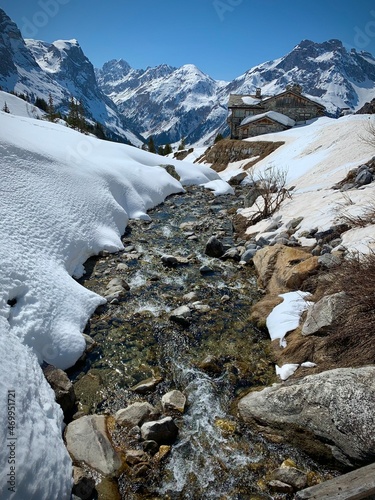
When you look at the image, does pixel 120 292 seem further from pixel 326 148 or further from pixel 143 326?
pixel 326 148

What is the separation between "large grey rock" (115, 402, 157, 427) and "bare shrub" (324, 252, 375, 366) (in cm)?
347

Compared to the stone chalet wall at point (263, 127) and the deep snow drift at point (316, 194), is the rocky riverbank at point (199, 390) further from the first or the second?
the stone chalet wall at point (263, 127)

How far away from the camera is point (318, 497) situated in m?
3.35

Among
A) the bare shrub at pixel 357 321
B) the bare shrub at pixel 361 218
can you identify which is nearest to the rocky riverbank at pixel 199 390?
the bare shrub at pixel 357 321

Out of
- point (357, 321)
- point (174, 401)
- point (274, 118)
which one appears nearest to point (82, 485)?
A: point (174, 401)

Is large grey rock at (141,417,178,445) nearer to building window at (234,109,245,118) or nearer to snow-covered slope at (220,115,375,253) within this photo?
snow-covered slope at (220,115,375,253)

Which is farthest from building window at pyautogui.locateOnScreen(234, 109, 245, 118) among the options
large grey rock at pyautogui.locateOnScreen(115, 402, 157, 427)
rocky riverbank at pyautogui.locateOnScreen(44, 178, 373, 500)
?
large grey rock at pyautogui.locateOnScreen(115, 402, 157, 427)

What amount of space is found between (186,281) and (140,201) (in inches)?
385

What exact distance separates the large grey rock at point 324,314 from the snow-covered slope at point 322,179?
2458 millimetres

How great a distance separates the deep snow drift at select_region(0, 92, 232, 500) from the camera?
3.80 m

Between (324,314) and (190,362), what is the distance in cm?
303

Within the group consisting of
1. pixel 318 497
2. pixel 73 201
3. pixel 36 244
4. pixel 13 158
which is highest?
pixel 13 158

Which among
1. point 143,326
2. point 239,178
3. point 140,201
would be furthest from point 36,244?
point 239,178

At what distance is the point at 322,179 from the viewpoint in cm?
1914
